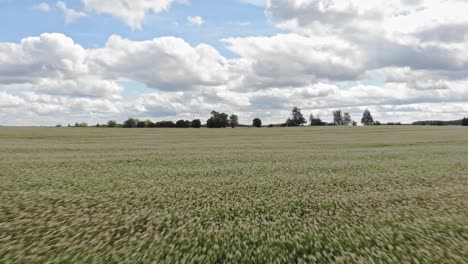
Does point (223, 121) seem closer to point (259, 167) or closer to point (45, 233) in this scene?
point (259, 167)

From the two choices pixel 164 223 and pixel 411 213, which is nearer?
pixel 164 223

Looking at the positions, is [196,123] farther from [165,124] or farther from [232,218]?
[232,218]

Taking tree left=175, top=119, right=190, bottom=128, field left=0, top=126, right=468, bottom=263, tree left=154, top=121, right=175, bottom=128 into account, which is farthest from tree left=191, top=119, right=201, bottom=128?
field left=0, top=126, right=468, bottom=263

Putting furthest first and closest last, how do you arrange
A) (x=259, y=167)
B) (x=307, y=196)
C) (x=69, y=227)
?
(x=259, y=167) → (x=307, y=196) → (x=69, y=227)

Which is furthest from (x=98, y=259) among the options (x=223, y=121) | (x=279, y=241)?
(x=223, y=121)

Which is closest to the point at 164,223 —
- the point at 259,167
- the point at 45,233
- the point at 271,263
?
the point at 45,233

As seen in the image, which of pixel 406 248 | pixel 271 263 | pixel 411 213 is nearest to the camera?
pixel 271 263

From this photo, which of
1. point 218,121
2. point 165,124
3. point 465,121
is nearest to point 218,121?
point 218,121

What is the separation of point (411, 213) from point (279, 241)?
6283mm

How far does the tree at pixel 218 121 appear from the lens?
614ft

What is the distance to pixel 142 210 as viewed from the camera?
1119 cm

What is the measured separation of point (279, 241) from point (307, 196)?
19.0 feet

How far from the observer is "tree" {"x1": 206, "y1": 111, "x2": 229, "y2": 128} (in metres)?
187

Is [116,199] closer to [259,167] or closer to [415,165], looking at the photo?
[259,167]
